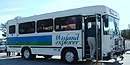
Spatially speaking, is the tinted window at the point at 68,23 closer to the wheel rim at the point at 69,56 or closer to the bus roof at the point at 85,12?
the bus roof at the point at 85,12

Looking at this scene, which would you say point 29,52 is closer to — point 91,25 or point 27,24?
point 27,24

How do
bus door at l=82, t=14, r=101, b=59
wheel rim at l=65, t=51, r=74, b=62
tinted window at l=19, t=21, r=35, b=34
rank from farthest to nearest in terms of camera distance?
tinted window at l=19, t=21, r=35, b=34, wheel rim at l=65, t=51, r=74, b=62, bus door at l=82, t=14, r=101, b=59

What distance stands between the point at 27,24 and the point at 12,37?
2.20m

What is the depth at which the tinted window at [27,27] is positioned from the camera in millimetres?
12255

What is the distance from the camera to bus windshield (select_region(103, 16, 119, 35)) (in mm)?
9062

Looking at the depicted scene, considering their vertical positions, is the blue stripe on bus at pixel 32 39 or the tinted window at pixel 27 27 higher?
the tinted window at pixel 27 27

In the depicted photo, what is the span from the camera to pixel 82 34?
9.36 m

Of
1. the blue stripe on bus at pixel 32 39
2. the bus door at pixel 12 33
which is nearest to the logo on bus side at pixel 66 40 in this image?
the blue stripe on bus at pixel 32 39

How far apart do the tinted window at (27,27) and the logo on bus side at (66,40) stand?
2599mm

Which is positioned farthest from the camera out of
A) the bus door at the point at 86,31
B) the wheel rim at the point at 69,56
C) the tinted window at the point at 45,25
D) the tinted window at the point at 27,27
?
the tinted window at the point at 27,27

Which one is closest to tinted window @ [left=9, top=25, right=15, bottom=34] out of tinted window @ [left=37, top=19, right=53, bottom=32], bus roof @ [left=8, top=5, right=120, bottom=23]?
tinted window @ [left=37, top=19, right=53, bottom=32]

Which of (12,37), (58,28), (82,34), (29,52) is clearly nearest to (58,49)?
(58,28)

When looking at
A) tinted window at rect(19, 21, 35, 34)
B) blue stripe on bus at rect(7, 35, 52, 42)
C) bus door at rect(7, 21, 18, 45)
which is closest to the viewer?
blue stripe on bus at rect(7, 35, 52, 42)

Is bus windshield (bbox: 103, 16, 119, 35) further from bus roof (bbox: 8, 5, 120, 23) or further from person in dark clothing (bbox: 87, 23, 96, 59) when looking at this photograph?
person in dark clothing (bbox: 87, 23, 96, 59)
